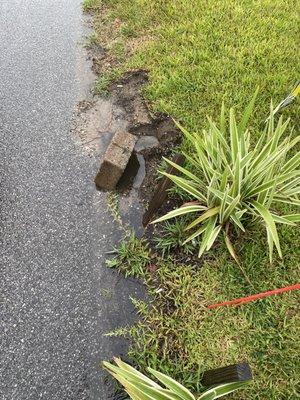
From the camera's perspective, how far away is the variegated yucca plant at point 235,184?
232cm

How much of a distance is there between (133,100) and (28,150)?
99 cm

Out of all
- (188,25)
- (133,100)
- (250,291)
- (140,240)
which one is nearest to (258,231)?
(250,291)

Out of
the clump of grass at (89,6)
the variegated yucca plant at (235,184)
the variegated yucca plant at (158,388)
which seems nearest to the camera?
the variegated yucca plant at (158,388)

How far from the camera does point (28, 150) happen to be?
3.04 m

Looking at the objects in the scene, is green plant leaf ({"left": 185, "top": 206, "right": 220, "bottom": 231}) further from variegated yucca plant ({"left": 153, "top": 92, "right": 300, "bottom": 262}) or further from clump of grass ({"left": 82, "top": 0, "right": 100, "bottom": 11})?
clump of grass ({"left": 82, "top": 0, "right": 100, "bottom": 11})

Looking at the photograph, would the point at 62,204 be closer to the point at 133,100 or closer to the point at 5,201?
the point at 5,201

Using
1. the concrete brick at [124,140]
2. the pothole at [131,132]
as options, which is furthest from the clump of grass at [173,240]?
the concrete brick at [124,140]

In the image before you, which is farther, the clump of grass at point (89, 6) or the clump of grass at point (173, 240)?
the clump of grass at point (89, 6)

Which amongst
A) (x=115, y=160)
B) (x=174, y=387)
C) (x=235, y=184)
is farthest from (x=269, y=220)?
(x=115, y=160)

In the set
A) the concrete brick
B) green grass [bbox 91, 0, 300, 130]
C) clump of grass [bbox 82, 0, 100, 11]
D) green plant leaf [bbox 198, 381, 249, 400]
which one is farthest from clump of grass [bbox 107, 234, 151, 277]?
clump of grass [bbox 82, 0, 100, 11]

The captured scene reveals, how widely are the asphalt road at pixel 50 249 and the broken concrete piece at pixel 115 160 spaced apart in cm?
12

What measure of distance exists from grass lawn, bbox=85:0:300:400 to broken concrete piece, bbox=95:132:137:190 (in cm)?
57

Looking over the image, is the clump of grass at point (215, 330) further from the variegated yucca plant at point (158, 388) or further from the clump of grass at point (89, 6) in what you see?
the clump of grass at point (89, 6)

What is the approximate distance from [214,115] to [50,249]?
1688 mm
